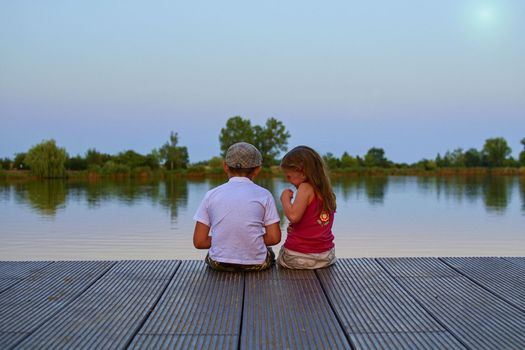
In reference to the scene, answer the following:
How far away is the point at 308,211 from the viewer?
11.0 feet

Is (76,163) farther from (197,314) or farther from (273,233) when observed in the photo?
(197,314)

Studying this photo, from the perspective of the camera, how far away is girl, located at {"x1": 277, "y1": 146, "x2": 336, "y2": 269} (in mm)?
3307

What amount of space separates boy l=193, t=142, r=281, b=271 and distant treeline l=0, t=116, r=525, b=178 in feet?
96.0

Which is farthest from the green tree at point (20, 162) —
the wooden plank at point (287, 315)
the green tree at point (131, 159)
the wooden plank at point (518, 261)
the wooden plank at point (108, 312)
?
the wooden plank at point (518, 261)

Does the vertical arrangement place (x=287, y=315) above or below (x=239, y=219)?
below

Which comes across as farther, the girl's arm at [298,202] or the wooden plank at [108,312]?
the girl's arm at [298,202]

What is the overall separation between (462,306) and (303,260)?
106 centimetres

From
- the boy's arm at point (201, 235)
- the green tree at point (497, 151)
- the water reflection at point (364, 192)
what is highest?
the green tree at point (497, 151)

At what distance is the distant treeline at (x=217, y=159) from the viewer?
30.4m

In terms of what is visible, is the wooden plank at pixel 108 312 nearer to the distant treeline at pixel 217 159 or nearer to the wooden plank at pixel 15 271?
the wooden plank at pixel 15 271

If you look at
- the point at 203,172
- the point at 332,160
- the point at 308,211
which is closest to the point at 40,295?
the point at 308,211

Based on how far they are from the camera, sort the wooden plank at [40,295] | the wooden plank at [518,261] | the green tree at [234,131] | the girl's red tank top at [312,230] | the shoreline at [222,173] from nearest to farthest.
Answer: the wooden plank at [40,295] → the girl's red tank top at [312,230] → the wooden plank at [518,261] → the shoreline at [222,173] → the green tree at [234,131]

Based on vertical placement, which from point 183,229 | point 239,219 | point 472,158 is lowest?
point 183,229

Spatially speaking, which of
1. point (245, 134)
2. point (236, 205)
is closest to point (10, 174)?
point (245, 134)
